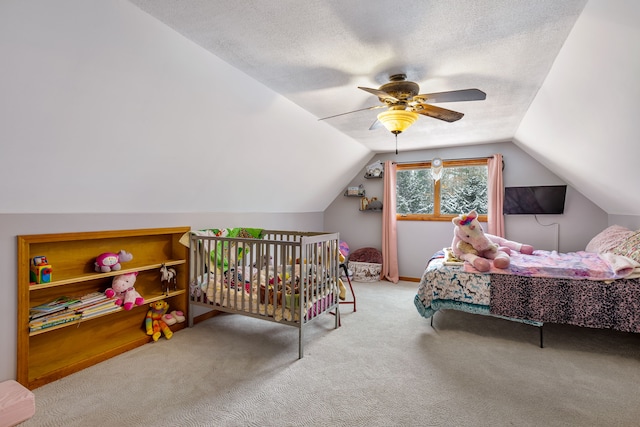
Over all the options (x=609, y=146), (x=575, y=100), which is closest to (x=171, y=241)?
(x=575, y=100)

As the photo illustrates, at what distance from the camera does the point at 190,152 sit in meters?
2.59

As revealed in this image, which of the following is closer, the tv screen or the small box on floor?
the tv screen

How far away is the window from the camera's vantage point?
473 cm

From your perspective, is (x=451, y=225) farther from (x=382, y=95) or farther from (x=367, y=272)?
(x=382, y=95)

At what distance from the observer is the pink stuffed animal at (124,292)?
2.54 metres

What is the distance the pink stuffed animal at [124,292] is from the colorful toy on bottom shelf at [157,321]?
28 centimetres

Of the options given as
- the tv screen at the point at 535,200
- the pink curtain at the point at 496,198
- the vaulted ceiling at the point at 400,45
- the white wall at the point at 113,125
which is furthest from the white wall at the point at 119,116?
the tv screen at the point at 535,200

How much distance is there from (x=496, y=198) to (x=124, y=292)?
4.65m

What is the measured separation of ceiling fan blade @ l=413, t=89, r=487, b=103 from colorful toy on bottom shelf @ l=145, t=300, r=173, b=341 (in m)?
2.90

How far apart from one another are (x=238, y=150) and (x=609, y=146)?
3.21 meters

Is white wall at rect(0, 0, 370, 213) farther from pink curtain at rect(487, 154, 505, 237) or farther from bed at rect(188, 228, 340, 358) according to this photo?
pink curtain at rect(487, 154, 505, 237)

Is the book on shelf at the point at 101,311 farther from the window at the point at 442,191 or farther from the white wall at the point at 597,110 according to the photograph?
the window at the point at 442,191

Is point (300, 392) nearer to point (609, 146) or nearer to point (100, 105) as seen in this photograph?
point (100, 105)

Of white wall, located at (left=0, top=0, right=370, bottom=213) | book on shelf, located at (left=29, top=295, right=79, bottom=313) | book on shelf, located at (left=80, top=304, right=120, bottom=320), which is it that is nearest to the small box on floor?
white wall, located at (left=0, top=0, right=370, bottom=213)
